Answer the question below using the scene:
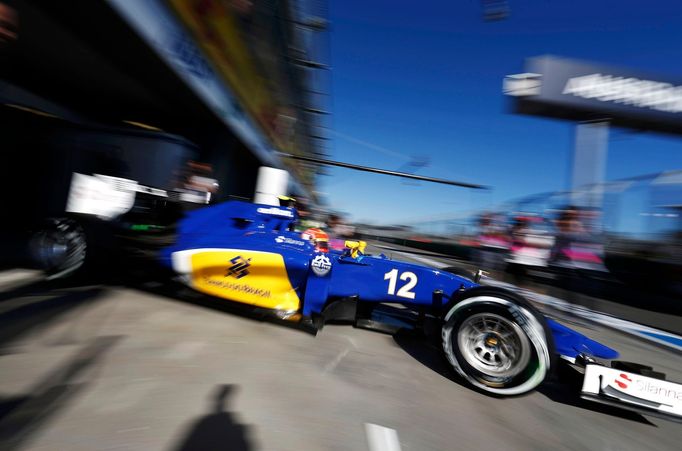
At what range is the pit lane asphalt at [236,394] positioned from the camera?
1.48 m

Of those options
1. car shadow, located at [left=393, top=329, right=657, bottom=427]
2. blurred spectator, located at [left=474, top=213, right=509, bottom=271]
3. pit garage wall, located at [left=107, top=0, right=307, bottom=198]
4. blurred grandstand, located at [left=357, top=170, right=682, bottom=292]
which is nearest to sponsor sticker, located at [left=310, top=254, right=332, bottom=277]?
car shadow, located at [left=393, top=329, right=657, bottom=427]

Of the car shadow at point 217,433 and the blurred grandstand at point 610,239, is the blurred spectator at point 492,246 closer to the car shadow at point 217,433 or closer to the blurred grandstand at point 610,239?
the blurred grandstand at point 610,239

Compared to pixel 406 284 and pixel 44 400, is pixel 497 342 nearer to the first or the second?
pixel 406 284

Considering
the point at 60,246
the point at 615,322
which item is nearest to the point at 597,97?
the point at 615,322

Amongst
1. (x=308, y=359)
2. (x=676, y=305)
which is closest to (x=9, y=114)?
(x=308, y=359)

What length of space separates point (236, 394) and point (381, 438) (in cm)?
80

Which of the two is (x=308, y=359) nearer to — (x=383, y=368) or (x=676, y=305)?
(x=383, y=368)

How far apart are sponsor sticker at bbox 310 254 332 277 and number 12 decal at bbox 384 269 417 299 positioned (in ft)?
1.73

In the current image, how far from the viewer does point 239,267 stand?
297cm

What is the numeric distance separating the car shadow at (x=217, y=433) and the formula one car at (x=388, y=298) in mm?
1236

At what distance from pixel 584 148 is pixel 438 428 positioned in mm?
A: 11741

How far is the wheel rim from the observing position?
219 centimetres

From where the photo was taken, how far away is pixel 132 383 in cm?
178

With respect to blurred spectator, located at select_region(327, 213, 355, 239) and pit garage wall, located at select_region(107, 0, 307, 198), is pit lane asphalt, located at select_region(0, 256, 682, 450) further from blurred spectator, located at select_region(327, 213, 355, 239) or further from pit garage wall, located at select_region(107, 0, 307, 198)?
blurred spectator, located at select_region(327, 213, 355, 239)
